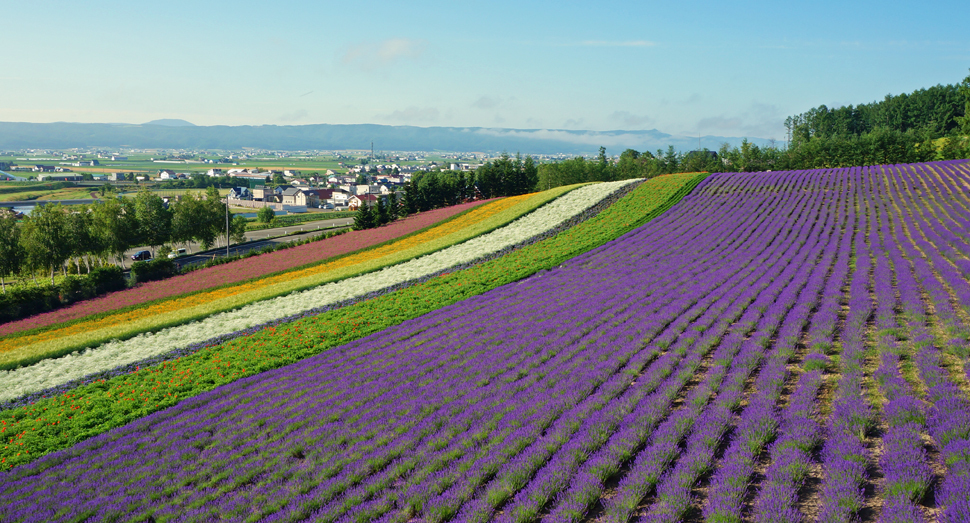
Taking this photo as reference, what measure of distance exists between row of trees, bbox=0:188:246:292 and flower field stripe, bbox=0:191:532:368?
19783 mm

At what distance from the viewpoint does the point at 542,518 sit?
7.44 meters

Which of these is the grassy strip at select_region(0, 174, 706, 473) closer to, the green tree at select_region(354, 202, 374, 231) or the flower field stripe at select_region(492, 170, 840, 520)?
the flower field stripe at select_region(492, 170, 840, 520)

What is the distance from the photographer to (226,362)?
18750 millimetres

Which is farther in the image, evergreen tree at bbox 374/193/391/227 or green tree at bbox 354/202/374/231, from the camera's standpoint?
evergreen tree at bbox 374/193/391/227

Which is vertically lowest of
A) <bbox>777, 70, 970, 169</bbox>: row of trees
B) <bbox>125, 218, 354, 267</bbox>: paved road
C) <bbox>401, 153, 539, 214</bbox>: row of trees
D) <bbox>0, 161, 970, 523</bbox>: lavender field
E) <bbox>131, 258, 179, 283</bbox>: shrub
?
<bbox>125, 218, 354, 267</bbox>: paved road

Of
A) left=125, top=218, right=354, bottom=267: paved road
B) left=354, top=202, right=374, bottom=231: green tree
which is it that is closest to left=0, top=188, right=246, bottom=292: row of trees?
left=125, top=218, right=354, bottom=267: paved road

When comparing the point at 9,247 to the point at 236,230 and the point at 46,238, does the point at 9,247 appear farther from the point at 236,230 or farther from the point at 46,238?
the point at 236,230

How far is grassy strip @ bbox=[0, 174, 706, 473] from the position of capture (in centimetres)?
1385

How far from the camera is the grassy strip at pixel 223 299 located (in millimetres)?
23969

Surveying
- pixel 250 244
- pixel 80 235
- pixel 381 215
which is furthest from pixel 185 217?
pixel 381 215

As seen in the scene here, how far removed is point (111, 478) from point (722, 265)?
2612 centimetres

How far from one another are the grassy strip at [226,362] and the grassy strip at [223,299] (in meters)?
6.94

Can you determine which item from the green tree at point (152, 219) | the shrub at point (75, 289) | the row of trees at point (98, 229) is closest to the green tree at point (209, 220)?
the row of trees at point (98, 229)

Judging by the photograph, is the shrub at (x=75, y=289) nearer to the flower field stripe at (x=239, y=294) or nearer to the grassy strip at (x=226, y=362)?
the flower field stripe at (x=239, y=294)
